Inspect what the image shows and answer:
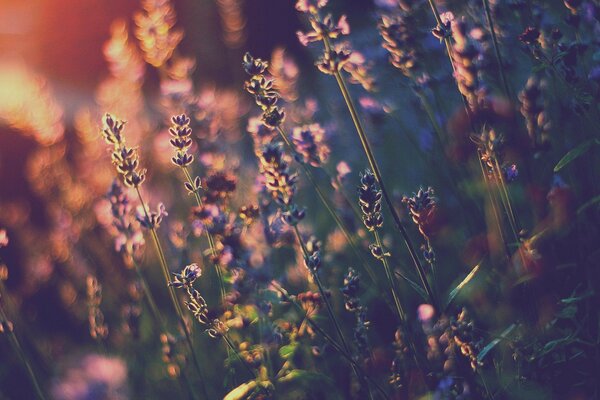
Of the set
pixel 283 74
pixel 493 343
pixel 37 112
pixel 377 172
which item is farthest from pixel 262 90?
pixel 37 112

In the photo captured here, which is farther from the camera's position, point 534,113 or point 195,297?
point 534,113

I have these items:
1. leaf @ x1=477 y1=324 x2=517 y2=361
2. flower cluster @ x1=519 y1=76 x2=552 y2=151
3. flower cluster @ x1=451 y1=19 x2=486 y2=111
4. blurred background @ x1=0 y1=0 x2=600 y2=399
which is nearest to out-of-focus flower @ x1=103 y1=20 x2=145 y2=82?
blurred background @ x1=0 y1=0 x2=600 y2=399

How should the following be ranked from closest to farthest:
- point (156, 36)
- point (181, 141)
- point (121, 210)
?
point (181, 141)
point (121, 210)
point (156, 36)

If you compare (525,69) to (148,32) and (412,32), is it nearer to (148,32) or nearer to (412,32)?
(412,32)

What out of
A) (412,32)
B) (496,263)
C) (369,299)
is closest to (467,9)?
(412,32)

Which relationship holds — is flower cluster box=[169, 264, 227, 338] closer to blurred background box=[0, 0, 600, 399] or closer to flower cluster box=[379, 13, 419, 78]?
blurred background box=[0, 0, 600, 399]

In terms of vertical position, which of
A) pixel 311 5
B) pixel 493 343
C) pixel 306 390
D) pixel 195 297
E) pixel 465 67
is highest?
pixel 311 5

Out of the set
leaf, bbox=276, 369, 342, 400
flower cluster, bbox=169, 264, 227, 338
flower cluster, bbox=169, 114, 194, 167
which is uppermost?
flower cluster, bbox=169, 114, 194, 167

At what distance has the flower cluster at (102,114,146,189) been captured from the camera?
169 cm

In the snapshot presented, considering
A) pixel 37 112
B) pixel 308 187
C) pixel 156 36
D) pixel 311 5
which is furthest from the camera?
pixel 308 187

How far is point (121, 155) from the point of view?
5.56ft

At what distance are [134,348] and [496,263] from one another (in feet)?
5.57

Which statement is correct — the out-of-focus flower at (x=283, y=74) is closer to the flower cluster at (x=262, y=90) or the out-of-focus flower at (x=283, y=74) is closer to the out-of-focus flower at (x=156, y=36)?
the out-of-focus flower at (x=156, y=36)

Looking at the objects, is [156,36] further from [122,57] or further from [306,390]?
[306,390]
